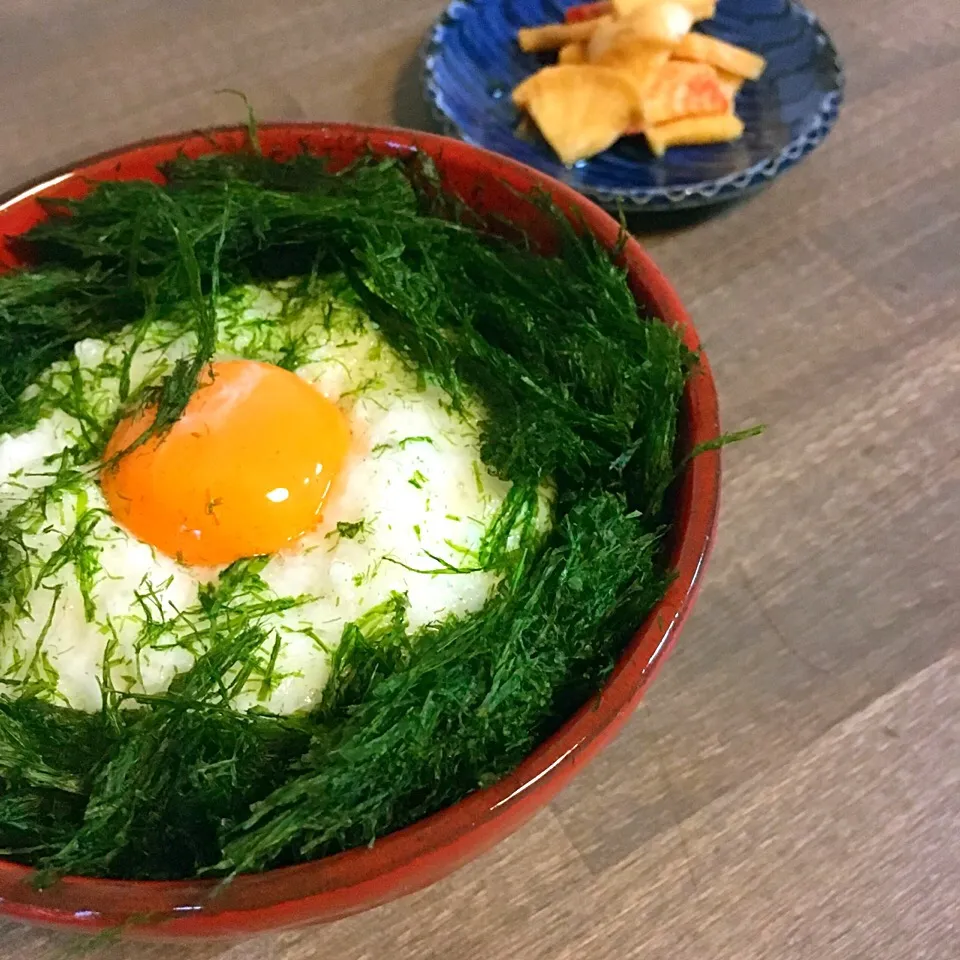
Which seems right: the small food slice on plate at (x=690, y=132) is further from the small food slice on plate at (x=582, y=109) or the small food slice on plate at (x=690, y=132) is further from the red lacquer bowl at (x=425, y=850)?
the red lacquer bowl at (x=425, y=850)

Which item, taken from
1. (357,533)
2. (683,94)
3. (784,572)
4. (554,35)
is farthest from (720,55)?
(357,533)

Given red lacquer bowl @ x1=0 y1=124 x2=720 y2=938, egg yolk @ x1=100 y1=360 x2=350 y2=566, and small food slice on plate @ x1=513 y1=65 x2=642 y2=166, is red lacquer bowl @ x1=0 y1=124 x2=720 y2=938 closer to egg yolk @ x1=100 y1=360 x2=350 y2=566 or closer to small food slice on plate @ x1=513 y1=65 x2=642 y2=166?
egg yolk @ x1=100 y1=360 x2=350 y2=566

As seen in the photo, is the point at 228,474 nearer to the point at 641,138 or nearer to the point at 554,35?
the point at 641,138

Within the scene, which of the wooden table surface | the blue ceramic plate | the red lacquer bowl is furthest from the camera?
the blue ceramic plate

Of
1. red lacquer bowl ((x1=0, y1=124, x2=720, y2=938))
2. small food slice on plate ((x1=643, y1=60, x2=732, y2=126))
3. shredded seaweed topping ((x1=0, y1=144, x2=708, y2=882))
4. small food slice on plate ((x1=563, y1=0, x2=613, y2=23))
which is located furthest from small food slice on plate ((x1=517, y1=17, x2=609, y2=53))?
red lacquer bowl ((x1=0, y1=124, x2=720, y2=938))

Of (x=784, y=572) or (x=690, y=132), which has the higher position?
(x=690, y=132)

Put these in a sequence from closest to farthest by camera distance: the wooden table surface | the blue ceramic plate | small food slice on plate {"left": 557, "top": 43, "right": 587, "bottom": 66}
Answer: the wooden table surface → the blue ceramic plate → small food slice on plate {"left": 557, "top": 43, "right": 587, "bottom": 66}
